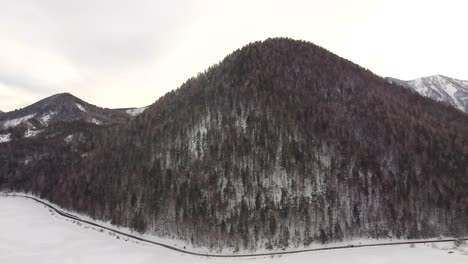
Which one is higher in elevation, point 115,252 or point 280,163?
point 280,163

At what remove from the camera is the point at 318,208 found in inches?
3123

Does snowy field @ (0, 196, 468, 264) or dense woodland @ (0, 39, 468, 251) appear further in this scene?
dense woodland @ (0, 39, 468, 251)

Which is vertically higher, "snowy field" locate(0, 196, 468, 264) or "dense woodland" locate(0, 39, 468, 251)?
"dense woodland" locate(0, 39, 468, 251)

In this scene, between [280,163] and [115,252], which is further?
[280,163]

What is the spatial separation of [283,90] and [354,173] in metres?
36.7

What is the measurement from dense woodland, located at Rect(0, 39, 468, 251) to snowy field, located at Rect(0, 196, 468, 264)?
7.49 metres

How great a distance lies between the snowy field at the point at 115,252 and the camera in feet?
196

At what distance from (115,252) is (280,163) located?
133 feet

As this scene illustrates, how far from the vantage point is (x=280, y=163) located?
90312 millimetres

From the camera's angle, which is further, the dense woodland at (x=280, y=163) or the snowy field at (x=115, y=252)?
the dense woodland at (x=280, y=163)

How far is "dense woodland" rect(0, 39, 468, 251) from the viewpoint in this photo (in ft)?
253

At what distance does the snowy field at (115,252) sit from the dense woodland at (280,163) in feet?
24.6

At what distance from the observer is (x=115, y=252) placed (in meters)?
68.9

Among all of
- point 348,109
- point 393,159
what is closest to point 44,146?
point 348,109
